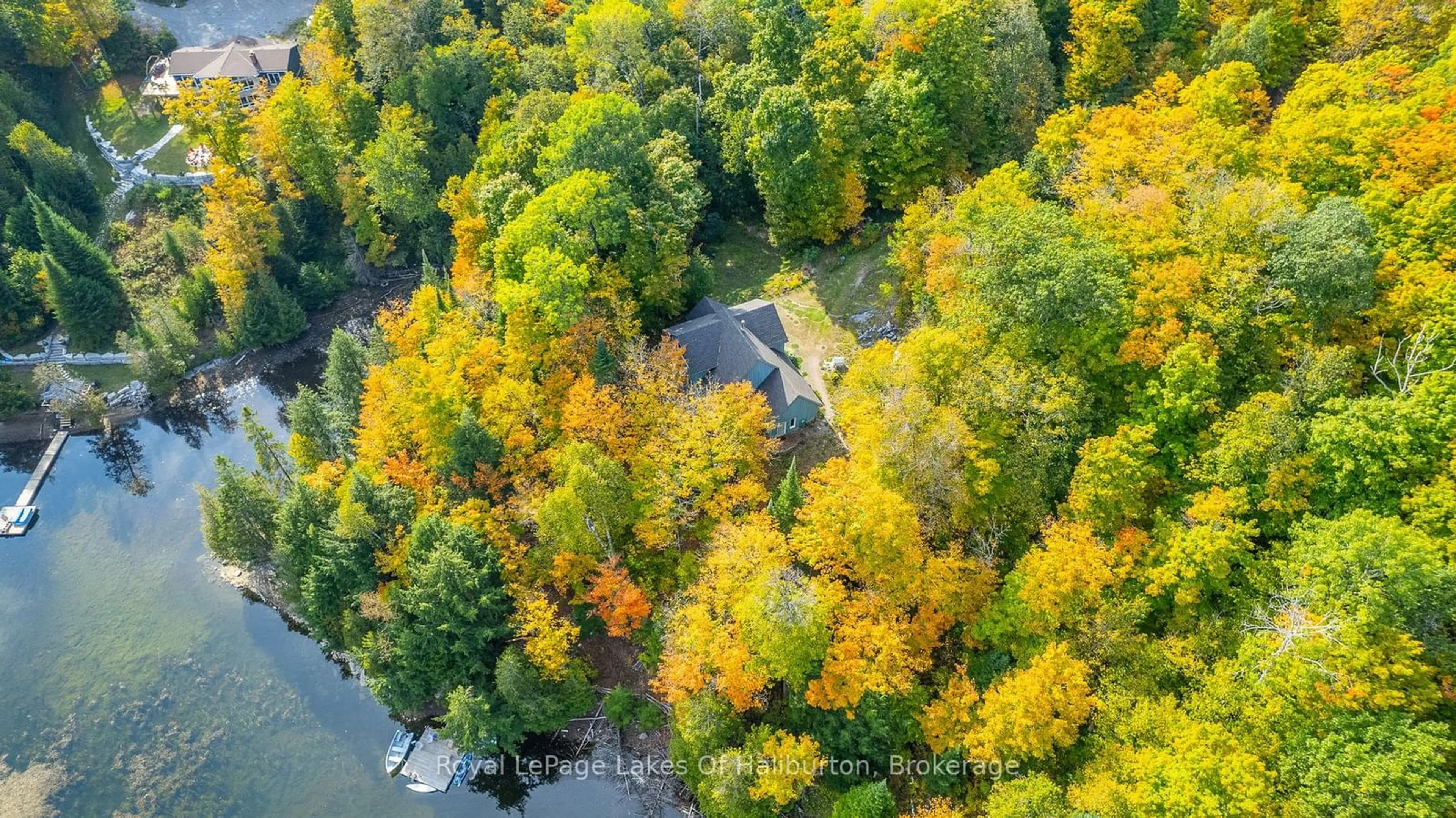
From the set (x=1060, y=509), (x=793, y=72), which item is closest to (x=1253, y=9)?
(x=793, y=72)

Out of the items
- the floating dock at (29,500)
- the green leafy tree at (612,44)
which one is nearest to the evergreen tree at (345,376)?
the floating dock at (29,500)

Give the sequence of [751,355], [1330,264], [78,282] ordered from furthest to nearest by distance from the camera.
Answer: [78,282], [751,355], [1330,264]

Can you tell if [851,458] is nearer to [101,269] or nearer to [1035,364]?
[1035,364]

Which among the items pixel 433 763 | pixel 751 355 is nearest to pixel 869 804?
pixel 433 763

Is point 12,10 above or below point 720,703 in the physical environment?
above

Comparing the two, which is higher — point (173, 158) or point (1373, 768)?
point (173, 158)

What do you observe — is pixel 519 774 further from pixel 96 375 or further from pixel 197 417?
pixel 96 375

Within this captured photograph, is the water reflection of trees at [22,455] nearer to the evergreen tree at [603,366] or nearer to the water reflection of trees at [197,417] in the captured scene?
the water reflection of trees at [197,417]
